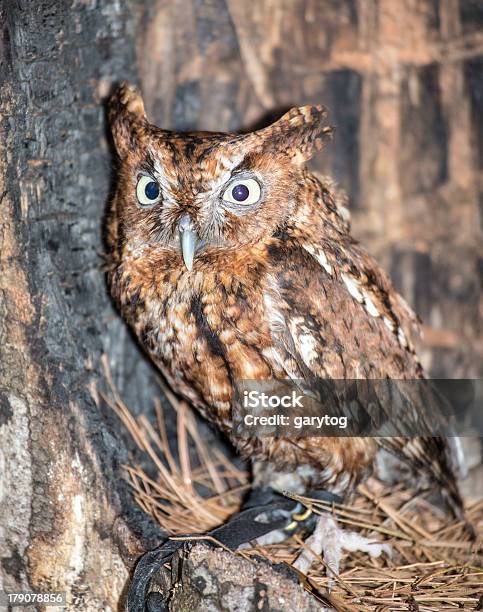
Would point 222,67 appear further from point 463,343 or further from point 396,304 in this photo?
point 463,343

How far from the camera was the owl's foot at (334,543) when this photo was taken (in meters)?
1.90

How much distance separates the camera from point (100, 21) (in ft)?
6.67

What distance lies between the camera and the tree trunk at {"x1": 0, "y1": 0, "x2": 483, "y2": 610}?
66.4 inches

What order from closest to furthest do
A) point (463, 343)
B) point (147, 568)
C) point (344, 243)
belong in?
point (147, 568)
point (344, 243)
point (463, 343)

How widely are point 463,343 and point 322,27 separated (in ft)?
4.40

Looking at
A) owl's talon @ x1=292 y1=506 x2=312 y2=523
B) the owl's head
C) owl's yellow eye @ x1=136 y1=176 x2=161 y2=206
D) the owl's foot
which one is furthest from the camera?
owl's talon @ x1=292 y1=506 x2=312 y2=523

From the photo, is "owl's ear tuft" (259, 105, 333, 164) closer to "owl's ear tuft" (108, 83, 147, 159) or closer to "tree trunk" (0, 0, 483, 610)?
"owl's ear tuft" (108, 83, 147, 159)

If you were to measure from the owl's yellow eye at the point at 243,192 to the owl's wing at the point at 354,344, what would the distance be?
14 cm

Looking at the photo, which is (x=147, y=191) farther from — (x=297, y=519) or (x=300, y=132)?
(x=297, y=519)

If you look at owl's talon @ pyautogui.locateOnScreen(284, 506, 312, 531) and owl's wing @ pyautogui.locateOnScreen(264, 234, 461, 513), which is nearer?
owl's wing @ pyautogui.locateOnScreen(264, 234, 461, 513)

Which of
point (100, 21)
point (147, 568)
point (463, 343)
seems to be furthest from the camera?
point (463, 343)

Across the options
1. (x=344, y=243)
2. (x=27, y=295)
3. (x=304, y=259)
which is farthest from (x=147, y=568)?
(x=344, y=243)

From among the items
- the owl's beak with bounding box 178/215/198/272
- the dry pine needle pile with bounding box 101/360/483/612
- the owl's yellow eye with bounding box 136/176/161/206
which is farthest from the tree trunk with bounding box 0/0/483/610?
the owl's beak with bounding box 178/215/198/272

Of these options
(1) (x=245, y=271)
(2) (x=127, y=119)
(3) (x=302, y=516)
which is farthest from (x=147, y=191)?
(3) (x=302, y=516)
